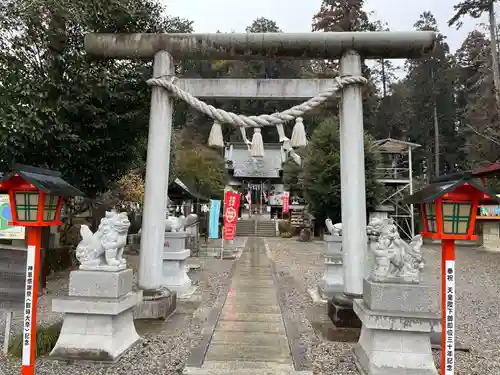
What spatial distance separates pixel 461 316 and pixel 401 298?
4129mm

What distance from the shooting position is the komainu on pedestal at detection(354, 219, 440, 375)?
13.9 ft

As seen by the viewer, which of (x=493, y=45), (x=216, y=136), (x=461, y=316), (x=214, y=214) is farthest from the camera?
(x=493, y=45)

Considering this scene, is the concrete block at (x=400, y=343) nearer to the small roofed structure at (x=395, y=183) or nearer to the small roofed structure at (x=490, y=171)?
the small roofed structure at (x=490, y=171)

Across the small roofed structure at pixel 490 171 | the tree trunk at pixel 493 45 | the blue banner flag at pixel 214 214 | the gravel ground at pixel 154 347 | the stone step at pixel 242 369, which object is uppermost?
the tree trunk at pixel 493 45

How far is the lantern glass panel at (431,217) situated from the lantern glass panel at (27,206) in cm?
396

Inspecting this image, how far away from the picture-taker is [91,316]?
4.73 meters

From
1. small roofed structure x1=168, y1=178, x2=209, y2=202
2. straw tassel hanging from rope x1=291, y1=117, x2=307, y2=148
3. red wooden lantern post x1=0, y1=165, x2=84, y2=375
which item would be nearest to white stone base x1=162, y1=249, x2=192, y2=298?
straw tassel hanging from rope x1=291, y1=117, x2=307, y2=148

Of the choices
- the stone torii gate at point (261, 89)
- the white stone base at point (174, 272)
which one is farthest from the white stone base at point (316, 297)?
the white stone base at point (174, 272)

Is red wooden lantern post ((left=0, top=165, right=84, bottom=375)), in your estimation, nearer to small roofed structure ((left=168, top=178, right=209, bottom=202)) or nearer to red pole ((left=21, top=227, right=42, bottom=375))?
red pole ((left=21, top=227, right=42, bottom=375))

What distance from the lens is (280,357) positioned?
486cm

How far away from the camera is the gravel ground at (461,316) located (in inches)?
190

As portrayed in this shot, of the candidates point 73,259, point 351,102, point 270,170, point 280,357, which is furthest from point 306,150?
point 280,357

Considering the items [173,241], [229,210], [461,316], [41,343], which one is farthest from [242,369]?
[229,210]

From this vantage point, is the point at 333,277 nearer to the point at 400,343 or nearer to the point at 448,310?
the point at 400,343
